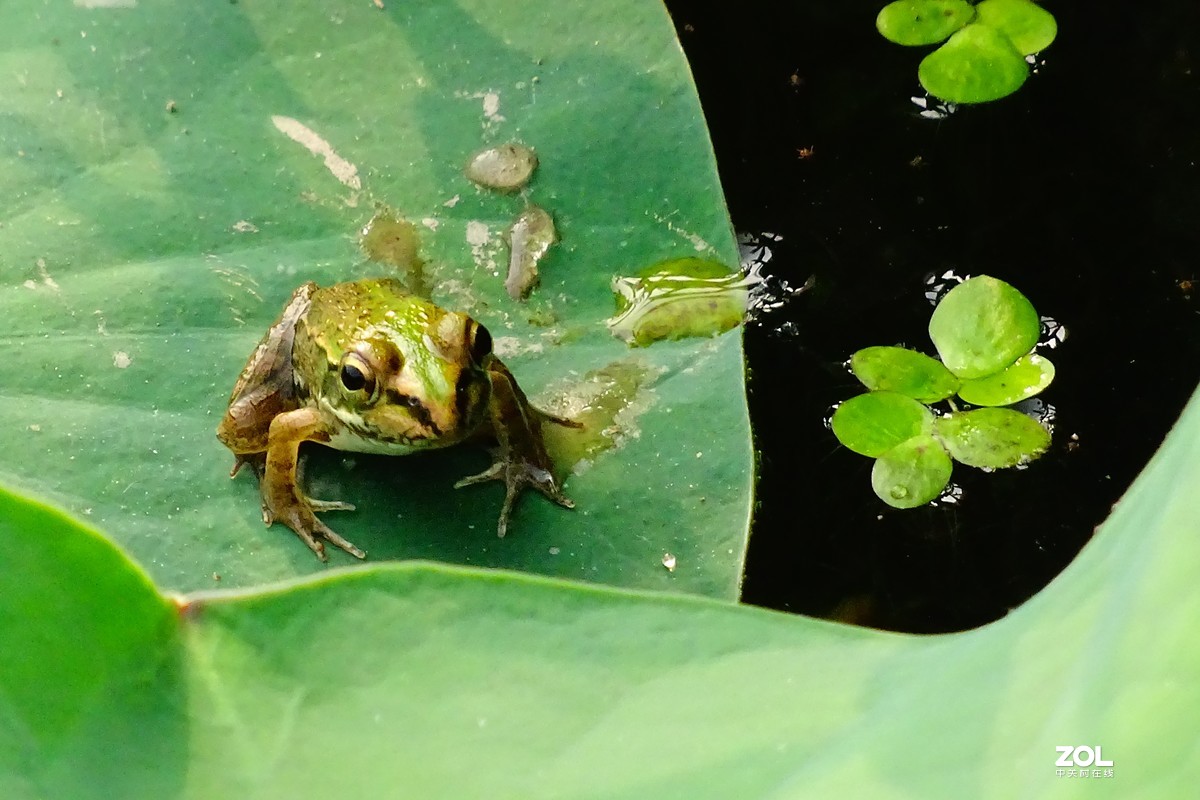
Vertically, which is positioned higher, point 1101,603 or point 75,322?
point 1101,603

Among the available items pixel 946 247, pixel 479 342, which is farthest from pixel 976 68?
pixel 479 342

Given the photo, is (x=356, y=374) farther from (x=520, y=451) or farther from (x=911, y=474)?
(x=911, y=474)

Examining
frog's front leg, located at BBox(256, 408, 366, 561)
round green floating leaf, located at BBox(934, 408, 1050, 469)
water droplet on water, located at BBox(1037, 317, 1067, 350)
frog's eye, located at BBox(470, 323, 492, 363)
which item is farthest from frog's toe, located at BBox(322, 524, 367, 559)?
water droplet on water, located at BBox(1037, 317, 1067, 350)

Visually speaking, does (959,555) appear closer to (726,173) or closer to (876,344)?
(876,344)

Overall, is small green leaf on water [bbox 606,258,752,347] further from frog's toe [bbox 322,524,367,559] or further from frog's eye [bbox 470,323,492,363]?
frog's toe [bbox 322,524,367,559]

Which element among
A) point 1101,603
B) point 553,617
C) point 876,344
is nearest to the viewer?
point 1101,603

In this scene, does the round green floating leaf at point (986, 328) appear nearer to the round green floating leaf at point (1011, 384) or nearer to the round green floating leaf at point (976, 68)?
the round green floating leaf at point (1011, 384)

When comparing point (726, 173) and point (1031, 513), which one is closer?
point (1031, 513)

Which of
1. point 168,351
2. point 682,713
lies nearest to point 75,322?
point 168,351

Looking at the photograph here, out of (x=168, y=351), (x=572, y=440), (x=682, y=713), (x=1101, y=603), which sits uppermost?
(x=1101, y=603)
